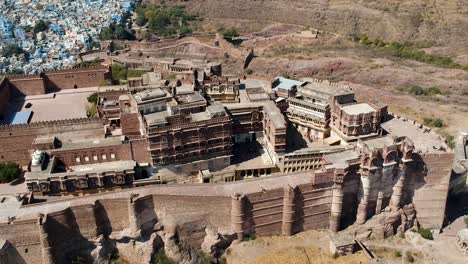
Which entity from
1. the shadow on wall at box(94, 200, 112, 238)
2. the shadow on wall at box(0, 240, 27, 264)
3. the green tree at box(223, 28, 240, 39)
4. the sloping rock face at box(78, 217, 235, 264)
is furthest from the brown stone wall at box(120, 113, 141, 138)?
the green tree at box(223, 28, 240, 39)

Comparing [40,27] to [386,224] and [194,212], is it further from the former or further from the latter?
[386,224]

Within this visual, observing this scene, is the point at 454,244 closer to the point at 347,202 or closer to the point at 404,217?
the point at 404,217

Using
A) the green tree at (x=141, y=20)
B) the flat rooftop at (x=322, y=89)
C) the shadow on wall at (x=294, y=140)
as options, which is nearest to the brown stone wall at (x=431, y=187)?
the shadow on wall at (x=294, y=140)

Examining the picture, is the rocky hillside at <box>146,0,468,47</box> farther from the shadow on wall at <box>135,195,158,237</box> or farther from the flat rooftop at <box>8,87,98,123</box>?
the shadow on wall at <box>135,195,158,237</box>

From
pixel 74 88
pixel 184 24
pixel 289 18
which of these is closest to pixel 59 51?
pixel 184 24

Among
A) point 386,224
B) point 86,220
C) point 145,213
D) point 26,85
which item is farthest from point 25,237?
point 386,224
